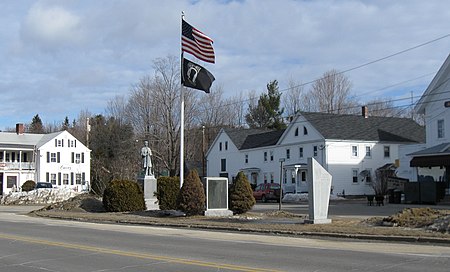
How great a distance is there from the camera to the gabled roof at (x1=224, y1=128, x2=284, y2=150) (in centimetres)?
6744

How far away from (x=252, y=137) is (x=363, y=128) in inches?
604

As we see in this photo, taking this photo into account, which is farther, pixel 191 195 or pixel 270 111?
pixel 270 111

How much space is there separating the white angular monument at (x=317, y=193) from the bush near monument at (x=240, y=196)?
6.06m

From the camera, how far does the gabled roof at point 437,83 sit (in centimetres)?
4351

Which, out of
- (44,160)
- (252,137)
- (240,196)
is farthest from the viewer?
(44,160)

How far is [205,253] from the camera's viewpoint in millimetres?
13812

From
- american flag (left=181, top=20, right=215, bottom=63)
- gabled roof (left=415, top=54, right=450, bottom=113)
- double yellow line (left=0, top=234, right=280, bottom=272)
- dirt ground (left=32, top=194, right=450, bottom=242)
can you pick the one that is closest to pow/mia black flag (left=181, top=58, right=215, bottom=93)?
american flag (left=181, top=20, right=215, bottom=63)

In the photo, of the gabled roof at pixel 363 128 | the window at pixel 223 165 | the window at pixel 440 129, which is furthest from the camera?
the window at pixel 223 165

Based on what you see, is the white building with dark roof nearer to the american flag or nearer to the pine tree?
the pine tree

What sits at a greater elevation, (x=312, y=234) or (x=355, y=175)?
(x=355, y=175)

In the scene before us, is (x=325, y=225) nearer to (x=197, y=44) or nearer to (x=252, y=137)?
(x=197, y=44)

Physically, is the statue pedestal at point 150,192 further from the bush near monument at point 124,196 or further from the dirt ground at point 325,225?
the dirt ground at point 325,225

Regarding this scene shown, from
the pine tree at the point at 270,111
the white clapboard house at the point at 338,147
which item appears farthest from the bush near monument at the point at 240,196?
the pine tree at the point at 270,111

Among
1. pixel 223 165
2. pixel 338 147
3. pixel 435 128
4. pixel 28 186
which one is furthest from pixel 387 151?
pixel 28 186
